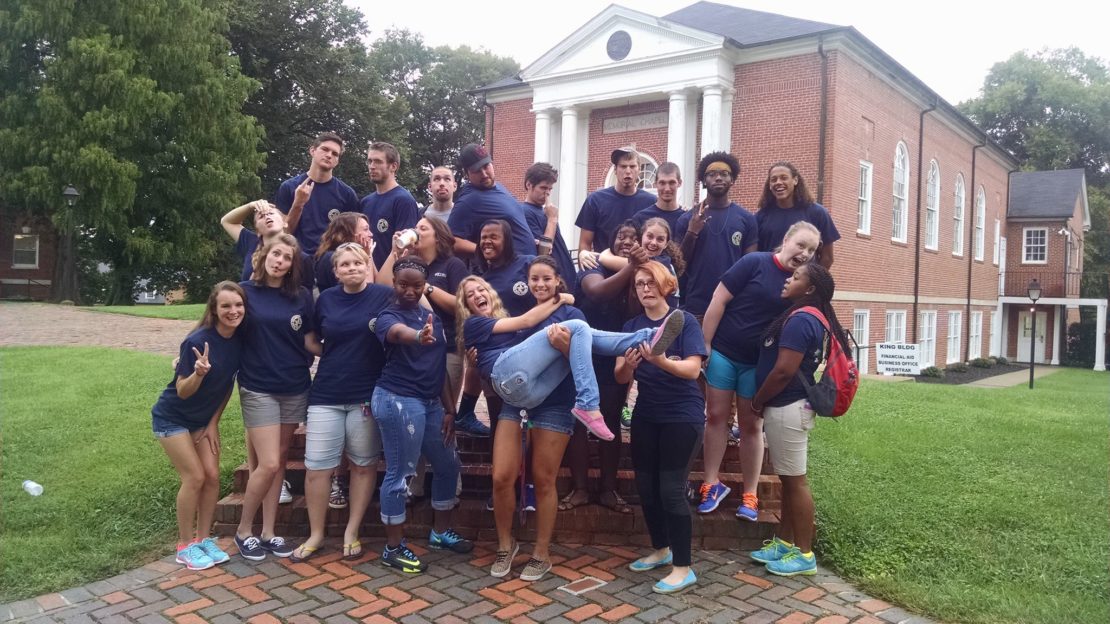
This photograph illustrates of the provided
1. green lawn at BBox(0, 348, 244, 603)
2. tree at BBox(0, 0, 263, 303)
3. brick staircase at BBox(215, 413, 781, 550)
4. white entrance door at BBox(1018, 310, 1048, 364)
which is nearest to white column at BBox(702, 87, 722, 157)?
green lawn at BBox(0, 348, 244, 603)

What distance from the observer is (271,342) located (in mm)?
4523

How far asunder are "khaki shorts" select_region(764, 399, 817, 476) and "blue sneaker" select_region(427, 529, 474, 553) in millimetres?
1978

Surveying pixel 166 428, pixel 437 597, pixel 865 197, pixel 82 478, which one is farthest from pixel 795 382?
pixel 865 197

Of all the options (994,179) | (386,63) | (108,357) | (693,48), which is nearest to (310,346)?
(108,357)

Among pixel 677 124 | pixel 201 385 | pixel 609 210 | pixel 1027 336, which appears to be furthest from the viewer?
pixel 1027 336

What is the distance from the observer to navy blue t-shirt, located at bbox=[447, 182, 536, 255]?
5.20 m

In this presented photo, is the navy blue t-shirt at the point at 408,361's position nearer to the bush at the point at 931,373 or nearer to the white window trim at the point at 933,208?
the bush at the point at 931,373

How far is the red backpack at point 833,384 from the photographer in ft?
13.7

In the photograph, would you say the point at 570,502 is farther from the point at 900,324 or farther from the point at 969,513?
the point at 900,324

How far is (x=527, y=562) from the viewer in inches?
180

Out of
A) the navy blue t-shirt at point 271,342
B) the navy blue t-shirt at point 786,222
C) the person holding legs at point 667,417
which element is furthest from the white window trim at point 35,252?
the person holding legs at point 667,417

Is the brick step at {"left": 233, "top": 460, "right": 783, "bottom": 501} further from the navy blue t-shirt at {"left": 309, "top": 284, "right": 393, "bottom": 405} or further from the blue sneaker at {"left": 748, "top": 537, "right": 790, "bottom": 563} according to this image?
the navy blue t-shirt at {"left": 309, "top": 284, "right": 393, "bottom": 405}

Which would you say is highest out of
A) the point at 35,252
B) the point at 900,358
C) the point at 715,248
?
the point at 35,252

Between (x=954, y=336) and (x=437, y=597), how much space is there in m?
28.1
